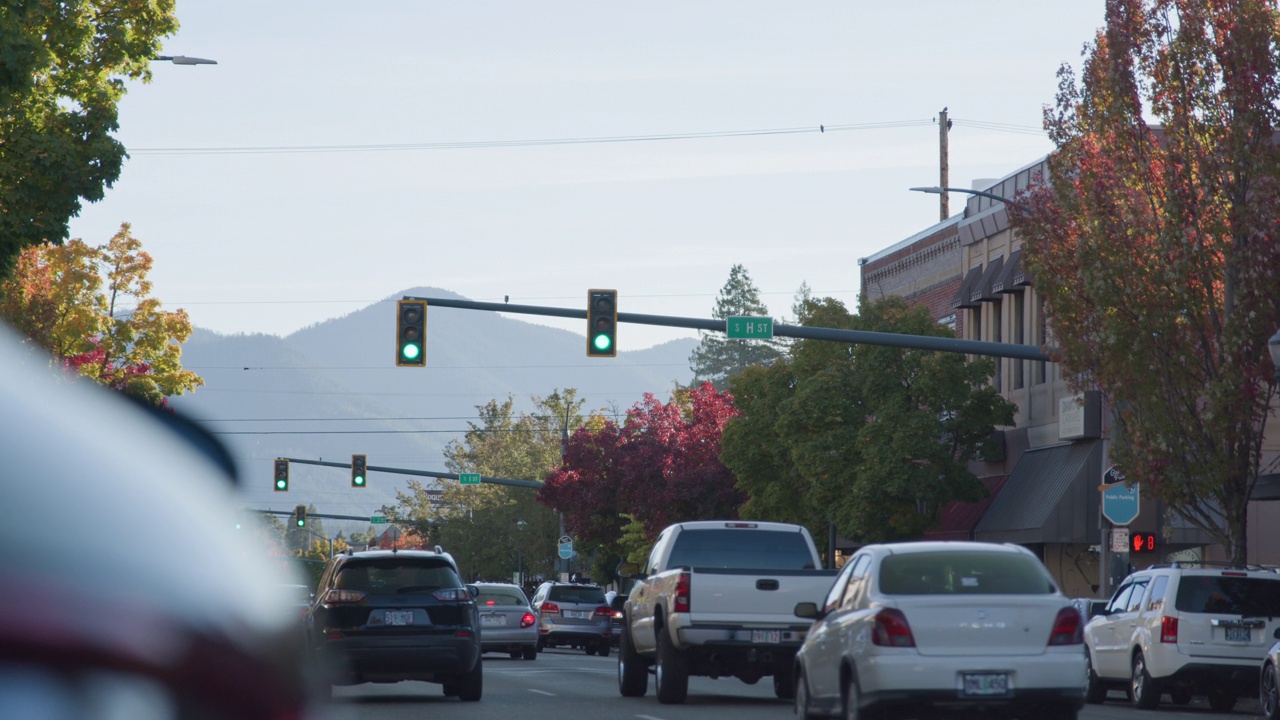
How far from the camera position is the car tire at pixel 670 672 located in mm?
20484

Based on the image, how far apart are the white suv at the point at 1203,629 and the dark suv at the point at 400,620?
8571 millimetres

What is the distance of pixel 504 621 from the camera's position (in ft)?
123

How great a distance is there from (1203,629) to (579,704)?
25.9 feet

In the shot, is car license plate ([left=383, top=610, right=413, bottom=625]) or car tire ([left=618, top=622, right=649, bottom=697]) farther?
car tire ([left=618, top=622, right=649, bottom=697])

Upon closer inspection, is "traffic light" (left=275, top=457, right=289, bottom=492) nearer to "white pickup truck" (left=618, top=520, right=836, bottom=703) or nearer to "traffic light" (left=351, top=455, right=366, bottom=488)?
"traffic light" (left=351, top=455, right=366, bottom=488)

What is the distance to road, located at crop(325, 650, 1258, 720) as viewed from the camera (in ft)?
62.0

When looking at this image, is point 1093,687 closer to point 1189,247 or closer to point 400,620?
point 1189,247

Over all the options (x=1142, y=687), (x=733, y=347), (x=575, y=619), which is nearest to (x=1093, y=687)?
(x=1142, y=687)

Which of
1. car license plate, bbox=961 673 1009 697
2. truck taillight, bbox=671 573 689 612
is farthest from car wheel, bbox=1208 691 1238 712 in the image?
car license plate, bbox=961 673 1009 697

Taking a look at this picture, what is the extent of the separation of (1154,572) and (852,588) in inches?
370

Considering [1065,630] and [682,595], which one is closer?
[1065,630]

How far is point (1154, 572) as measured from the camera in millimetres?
23031

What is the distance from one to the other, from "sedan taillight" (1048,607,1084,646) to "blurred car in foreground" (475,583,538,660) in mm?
24025

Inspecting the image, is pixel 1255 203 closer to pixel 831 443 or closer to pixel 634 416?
pixel 831 443
